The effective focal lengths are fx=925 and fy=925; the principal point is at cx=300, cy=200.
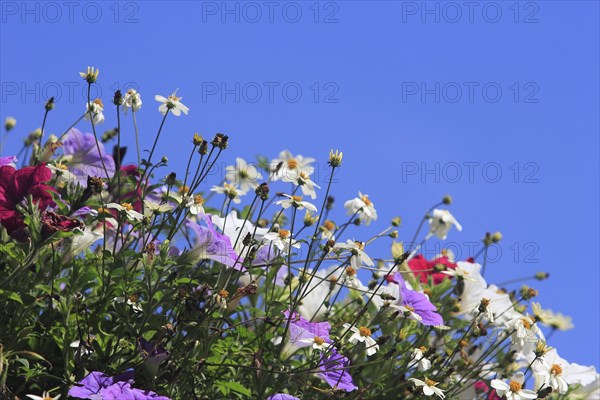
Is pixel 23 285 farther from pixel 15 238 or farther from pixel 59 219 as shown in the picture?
pixel 59 219

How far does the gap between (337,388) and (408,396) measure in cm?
39

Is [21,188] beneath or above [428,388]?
beneath

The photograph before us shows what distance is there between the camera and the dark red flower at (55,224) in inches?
81.1

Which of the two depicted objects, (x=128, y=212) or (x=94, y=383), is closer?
(x=94, y=383)

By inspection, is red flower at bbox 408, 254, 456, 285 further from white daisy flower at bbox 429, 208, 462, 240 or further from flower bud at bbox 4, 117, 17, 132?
flower bud at bbox 4, 117, 17, 132

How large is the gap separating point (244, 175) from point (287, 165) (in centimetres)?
28

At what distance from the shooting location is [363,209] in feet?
9.49

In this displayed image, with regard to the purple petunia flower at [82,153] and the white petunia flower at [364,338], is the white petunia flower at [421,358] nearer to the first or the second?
the white petunia flower at [364,338]

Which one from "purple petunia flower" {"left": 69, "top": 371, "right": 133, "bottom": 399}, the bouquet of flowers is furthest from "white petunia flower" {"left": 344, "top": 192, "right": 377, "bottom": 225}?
"purple petunia flower" {"left": 69, "top": 371, "right": 133, "bottom": 399}

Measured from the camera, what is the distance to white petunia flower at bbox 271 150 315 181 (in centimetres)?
313

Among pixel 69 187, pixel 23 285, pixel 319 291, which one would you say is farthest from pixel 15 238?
pixel 319 291

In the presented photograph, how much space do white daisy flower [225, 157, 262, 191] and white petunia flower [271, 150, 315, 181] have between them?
4.0 inches

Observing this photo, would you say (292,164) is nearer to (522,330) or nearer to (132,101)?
(132,101)

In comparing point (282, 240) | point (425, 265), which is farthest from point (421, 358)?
point (425, 265)
